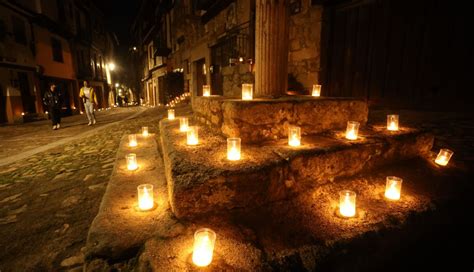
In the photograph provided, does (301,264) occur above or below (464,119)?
below

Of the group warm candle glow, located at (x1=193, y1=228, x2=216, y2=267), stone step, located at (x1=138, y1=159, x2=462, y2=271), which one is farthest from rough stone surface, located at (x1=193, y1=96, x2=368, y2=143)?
warm candle glow, located at (x1=193, y1=228, x2=216, y2=267)

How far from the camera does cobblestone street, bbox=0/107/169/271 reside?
2.22m

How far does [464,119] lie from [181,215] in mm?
5335

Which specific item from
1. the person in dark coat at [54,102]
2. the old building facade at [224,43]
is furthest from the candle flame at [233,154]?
the person in dark coat at [54,102]

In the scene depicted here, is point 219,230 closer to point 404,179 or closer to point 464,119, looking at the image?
point 404,179

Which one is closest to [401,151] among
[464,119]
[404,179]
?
[404,179]

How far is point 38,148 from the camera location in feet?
20.1

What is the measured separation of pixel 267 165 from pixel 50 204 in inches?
117

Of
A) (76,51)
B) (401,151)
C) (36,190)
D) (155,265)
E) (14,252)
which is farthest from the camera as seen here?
(76,51)

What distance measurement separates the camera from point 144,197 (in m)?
2.44

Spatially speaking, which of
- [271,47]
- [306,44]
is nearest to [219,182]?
[271,47]

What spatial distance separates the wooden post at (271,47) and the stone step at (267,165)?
1.11 m

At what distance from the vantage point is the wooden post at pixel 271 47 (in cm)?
369

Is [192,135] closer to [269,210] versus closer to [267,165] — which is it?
[267,165]
